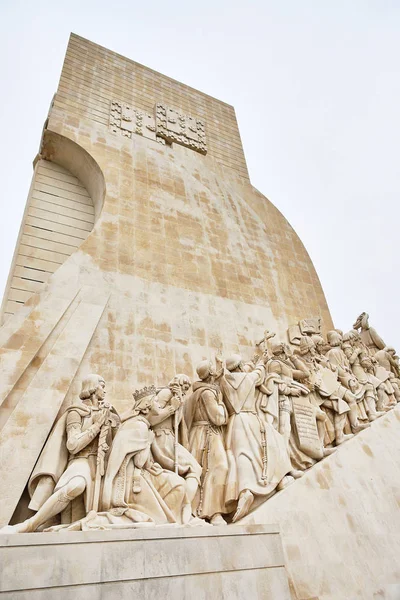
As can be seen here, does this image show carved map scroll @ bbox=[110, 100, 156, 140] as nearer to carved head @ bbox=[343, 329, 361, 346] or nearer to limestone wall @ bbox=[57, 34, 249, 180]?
limestone wall @ bbox=[57, 34, 249, 180]

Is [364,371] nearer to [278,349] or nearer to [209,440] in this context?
A: [278,349]

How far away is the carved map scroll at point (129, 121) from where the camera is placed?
764 cm

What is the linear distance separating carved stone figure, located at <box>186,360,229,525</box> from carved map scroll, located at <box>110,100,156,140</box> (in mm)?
4955

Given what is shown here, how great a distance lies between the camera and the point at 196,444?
4266 mm

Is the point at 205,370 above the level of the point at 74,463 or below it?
above

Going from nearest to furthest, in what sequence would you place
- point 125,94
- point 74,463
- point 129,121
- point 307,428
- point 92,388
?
1. point 74,463
2. point 92,388
3. point 307,428
4. point 129,121
5. point 125,94

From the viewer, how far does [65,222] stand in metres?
6.38

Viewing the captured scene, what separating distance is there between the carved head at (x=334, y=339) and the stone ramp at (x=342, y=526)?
189cm

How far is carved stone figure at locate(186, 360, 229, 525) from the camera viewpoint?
12.7 ft

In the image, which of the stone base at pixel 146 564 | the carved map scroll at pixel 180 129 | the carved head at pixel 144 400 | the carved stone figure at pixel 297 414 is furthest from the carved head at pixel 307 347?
the carved map scroll at pixel 180 129

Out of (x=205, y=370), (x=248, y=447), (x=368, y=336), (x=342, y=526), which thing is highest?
(x=368, y=336)

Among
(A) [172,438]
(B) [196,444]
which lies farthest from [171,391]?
(B) [196,444]

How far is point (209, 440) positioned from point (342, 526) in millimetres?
1528

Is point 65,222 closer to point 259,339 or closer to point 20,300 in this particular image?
point 20,300
